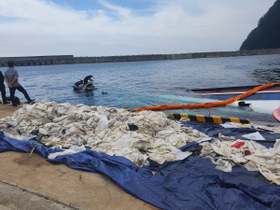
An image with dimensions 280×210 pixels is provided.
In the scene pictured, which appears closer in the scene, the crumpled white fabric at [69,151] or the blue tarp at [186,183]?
the blue tarp at [186,183]

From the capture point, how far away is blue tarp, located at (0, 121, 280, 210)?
2.77m

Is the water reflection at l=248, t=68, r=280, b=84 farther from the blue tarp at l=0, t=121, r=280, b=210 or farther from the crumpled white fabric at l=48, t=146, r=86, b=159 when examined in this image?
the crumpled white fabric at l=48, t=146, r=86, b=159

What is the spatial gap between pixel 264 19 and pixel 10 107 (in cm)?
13408

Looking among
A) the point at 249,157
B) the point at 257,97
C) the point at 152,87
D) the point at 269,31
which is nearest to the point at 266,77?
the point at 152,87

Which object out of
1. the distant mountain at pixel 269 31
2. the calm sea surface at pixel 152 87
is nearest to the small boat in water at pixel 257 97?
the calm sea surface at pixel 152 87

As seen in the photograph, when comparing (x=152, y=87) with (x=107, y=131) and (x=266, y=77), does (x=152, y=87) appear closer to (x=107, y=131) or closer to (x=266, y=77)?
(x=266, y=77)

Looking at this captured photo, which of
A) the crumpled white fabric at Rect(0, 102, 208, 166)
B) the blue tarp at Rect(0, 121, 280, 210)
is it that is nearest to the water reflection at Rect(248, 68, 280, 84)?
the crumpled white fabric at Rect(0, 102, 208, 166)

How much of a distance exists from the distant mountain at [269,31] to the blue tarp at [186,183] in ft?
418

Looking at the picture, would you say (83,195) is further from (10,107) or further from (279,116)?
(279,116)

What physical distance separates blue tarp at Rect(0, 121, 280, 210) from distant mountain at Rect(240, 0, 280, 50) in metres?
127

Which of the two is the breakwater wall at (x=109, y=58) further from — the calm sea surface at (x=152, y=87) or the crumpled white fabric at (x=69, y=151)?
the crumpled white fabric at (x=69, y=151)

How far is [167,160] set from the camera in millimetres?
4062

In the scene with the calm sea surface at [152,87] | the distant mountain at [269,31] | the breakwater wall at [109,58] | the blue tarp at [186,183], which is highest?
the distant mountain at [269,31]

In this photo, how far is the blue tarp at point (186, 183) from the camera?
2768 millimetres
